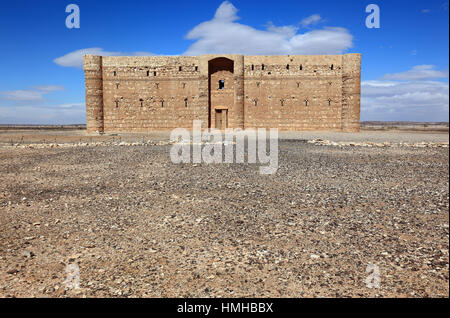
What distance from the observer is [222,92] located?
31922mm

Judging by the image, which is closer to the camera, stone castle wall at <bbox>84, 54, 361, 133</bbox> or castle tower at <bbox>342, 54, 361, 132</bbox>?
castle tower at <bbox>342, 54, 361, 132</bbox>

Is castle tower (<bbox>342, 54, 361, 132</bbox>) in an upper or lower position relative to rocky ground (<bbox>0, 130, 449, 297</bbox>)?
upper

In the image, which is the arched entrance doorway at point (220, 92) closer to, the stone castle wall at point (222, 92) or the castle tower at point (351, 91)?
the stone castle wall at point (222, 92)

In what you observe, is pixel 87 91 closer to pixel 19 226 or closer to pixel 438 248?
pixel 19 226

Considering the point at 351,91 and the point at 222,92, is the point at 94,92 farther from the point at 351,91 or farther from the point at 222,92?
the point at 351,91

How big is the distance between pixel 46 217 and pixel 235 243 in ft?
11.8

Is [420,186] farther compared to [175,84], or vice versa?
[175,84]

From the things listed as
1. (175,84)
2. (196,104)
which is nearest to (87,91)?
(175,84)

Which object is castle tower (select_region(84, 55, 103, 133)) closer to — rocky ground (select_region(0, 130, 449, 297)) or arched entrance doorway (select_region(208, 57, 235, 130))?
arched entrance doorway (select_region(208, 57, 235, 130))

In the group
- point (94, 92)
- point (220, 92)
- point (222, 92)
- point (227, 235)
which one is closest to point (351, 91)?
point (222, 92)

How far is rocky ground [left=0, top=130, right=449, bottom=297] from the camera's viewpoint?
3.25 metres

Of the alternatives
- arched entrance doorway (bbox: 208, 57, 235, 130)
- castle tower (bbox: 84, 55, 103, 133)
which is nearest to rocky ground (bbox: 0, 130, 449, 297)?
arched entrance doorway (bbox: 208, 57, 235, 130)

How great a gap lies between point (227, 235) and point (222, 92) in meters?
28.5
